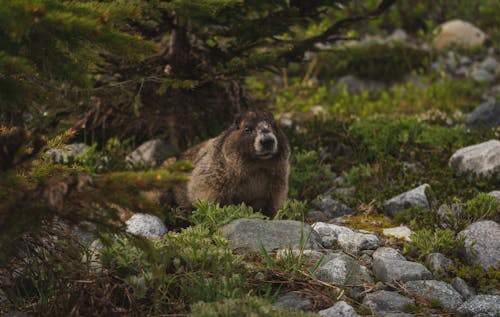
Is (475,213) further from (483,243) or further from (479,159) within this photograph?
(479,159)

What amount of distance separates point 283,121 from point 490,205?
487cm

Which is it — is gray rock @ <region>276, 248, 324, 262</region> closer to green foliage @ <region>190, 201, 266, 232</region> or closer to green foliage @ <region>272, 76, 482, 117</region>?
green foliage @ <region>190, 201, 266, 232</region>

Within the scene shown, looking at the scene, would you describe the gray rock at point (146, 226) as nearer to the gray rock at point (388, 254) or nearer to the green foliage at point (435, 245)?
the gray rock at point (388, 254)

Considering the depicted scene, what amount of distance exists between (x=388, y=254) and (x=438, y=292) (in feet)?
2.30

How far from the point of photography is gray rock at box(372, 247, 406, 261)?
16.0 ft

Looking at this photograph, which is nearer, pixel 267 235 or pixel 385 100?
pixel 267 235

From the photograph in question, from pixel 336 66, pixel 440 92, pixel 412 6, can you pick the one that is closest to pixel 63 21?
pixel 440 92

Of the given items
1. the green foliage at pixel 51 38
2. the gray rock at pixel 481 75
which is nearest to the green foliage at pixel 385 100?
the gray rock at pixel 481 75

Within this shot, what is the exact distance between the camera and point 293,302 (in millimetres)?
4090

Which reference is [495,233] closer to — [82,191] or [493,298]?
[493,298]

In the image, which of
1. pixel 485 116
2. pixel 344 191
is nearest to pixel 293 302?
pixel 344 191

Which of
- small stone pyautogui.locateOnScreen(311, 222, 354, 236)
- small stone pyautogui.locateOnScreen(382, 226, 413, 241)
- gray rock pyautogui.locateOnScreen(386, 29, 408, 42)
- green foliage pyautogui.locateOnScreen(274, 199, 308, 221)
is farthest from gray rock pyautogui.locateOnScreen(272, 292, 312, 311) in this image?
gray rock pyautogui.locateOnScreen(386, 29, 408, 42)

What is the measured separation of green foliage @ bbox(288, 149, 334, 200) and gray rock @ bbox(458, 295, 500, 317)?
3325 mm

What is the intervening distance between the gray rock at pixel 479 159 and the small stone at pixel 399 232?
1621 mm
